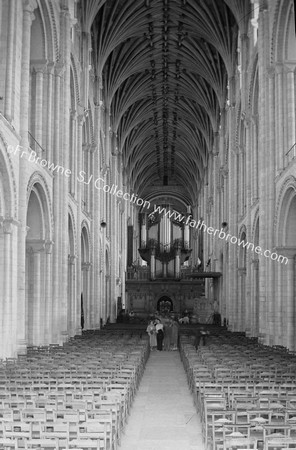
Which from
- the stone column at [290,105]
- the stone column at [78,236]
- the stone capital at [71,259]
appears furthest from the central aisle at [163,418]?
the stone column at [78,236]

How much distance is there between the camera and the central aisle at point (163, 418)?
11023 mm

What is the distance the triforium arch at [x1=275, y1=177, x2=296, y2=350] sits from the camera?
993 inches

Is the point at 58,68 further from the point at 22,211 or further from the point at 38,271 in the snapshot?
the point at 38,271

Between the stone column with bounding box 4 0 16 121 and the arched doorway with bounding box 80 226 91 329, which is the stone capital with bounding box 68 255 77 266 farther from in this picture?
the stone column with bounding box 4 0 16 121

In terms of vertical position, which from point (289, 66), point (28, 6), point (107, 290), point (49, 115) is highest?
point (28, 6)

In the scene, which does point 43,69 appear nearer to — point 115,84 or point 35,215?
point 35,215

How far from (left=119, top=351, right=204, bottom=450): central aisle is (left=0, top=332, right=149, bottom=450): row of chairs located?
1.06ft

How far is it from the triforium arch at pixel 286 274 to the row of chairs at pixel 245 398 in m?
4.12

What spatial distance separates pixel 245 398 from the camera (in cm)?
1113

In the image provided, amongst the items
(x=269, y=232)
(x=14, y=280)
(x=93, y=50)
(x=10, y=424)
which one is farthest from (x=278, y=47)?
(x=10, y=424)

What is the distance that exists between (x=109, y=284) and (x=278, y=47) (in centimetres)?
2734

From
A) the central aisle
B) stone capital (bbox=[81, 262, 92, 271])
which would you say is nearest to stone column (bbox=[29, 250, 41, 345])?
the central aisle

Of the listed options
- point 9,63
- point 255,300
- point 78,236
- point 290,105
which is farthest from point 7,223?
point 255,300

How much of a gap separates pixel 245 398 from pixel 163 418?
2.80 meters
